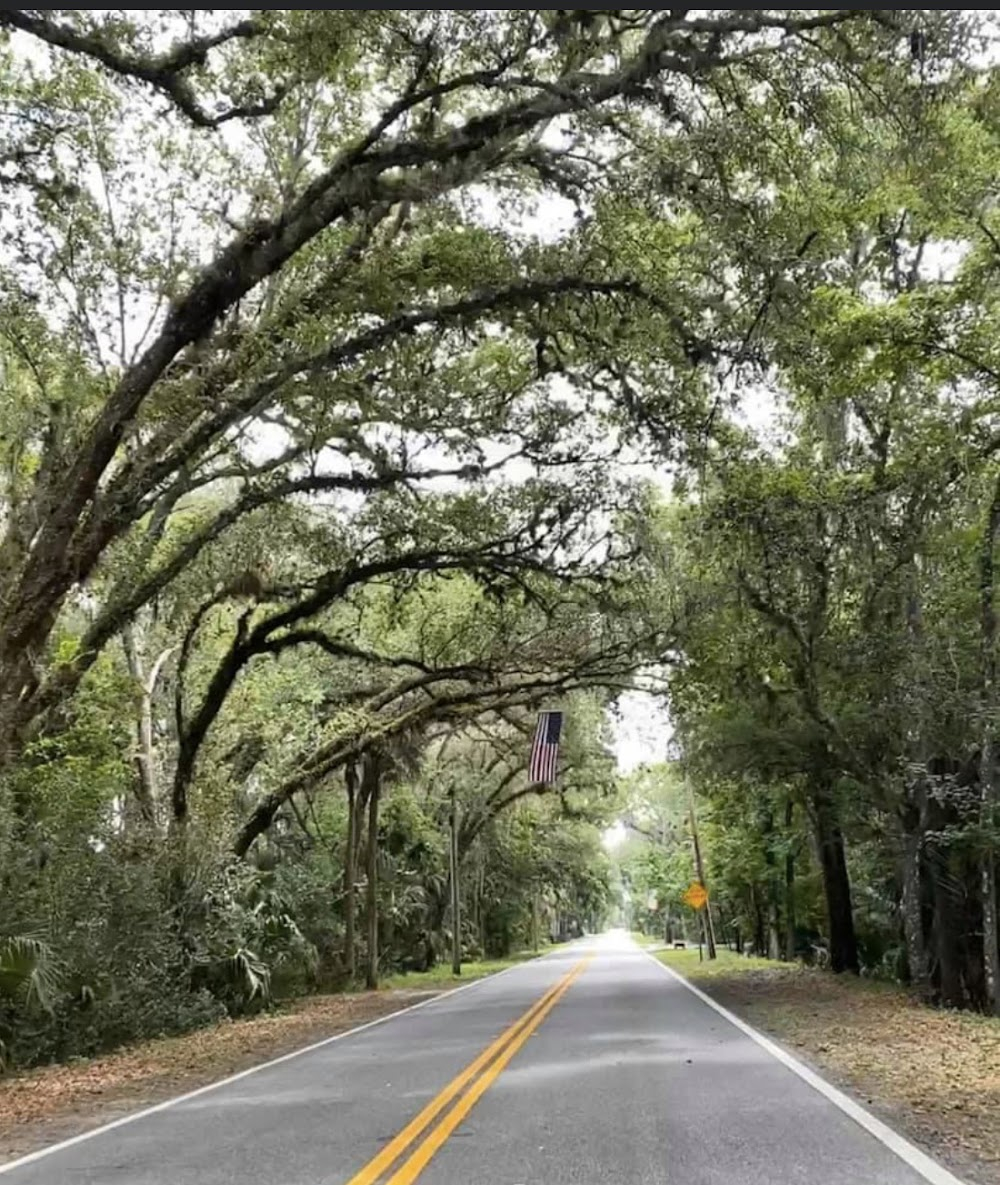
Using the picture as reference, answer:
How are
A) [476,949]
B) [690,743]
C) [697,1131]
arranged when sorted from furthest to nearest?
1. [476,949]
2. [690,743]
3. [697,1131]

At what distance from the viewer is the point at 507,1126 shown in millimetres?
7730

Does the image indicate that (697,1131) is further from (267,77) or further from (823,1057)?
(267,77)

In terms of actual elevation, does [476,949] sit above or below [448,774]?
below

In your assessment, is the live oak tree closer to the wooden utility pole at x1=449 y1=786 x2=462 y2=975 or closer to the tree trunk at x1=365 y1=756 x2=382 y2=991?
the tree trunk at x1=365 y1=756 x2=382 y2=991

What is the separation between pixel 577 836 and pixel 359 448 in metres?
45.6

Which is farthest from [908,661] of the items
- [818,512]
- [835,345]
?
[835,345]

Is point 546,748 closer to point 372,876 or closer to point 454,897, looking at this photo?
point 372,876

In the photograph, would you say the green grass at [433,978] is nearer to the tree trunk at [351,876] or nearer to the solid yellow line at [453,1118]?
the tree trunk at [351,876]

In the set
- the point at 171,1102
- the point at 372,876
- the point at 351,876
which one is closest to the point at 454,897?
the point at 372,876

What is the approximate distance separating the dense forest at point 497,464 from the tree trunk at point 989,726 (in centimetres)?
7

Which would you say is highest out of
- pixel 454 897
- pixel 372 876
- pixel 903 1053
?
pixel 372 876

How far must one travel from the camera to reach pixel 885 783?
18.1m

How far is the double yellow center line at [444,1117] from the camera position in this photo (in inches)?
253

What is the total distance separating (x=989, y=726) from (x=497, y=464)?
7.68 metres
